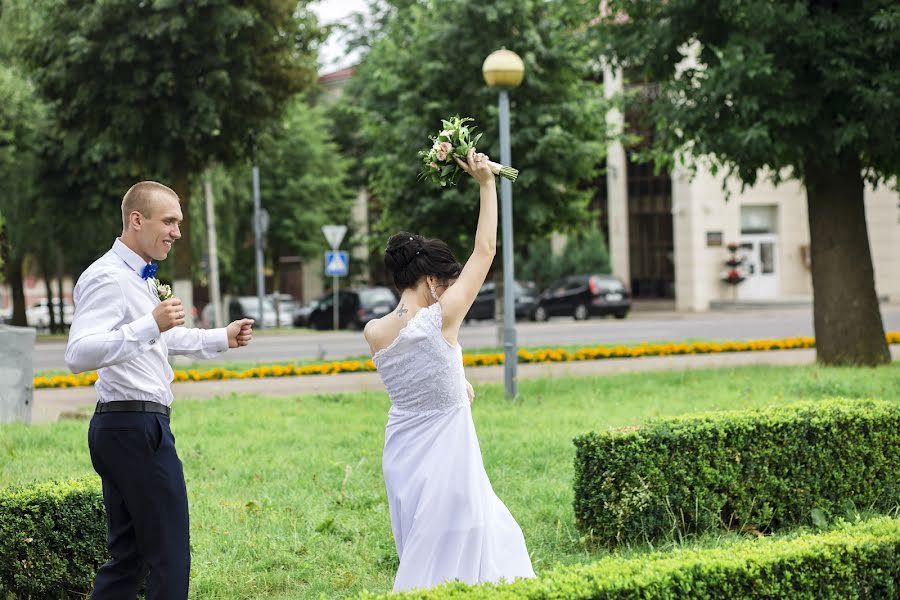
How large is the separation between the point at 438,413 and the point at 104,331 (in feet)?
4.20

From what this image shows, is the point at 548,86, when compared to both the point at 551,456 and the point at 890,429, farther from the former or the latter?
the point at 890,429

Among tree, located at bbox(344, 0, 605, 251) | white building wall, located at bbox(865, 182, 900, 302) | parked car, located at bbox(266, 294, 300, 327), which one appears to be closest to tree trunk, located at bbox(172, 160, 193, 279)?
tree, located at bbox(344, 0, 605, 251)

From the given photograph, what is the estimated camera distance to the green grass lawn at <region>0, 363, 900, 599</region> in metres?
5.51

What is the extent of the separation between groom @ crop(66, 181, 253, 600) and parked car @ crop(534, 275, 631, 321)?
3054 centimetres

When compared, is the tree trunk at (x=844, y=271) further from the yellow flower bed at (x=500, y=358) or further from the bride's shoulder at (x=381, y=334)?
the bride's shoulder at (x=381, y=334)

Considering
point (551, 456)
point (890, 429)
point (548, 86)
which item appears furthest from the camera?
point (548, 86)

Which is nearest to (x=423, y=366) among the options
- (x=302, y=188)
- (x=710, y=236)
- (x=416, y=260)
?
(x=416, y=260)

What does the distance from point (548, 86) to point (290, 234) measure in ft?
76.5

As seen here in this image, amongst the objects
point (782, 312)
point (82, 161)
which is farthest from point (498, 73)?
point (782, 312)

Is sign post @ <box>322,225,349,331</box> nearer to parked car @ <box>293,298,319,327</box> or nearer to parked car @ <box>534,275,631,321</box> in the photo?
parked car @ <box>293,298,319,327</box>

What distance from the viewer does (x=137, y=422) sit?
3773mm

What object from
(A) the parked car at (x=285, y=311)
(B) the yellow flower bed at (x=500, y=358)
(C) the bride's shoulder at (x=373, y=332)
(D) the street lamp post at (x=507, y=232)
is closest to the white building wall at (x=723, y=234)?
(A) the parked car at (x=285, y=311)

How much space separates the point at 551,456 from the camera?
7.95 metres

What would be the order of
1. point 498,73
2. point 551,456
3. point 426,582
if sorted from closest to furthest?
point 426,582 < point 551,456 < point 498,73
